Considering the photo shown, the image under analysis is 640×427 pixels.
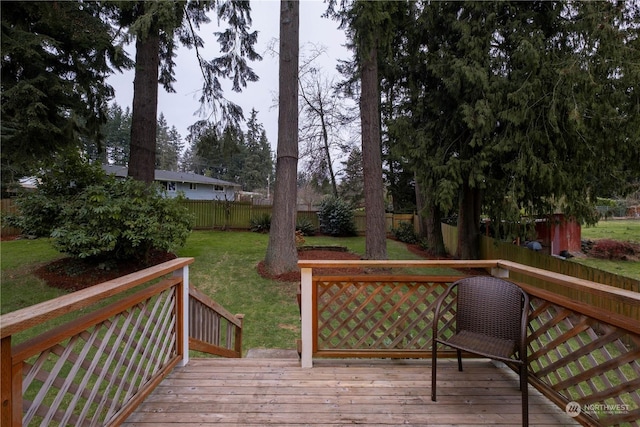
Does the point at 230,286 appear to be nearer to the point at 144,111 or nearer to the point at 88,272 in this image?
the point at 88,272

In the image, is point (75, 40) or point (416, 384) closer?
point (416, 384)

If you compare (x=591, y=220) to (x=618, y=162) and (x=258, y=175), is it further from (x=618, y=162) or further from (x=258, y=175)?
(x=258, y=175)

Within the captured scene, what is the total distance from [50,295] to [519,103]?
9710 millimetres

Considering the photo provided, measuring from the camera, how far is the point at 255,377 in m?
2.54

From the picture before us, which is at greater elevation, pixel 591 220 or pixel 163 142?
pixel 163 142

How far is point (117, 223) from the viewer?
5961 millimetres

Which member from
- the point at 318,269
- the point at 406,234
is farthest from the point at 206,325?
the point at 406,234

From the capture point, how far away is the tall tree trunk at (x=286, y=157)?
7137 mm

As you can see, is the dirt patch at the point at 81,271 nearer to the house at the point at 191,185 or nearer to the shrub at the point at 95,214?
the shrub at the point at 95,214

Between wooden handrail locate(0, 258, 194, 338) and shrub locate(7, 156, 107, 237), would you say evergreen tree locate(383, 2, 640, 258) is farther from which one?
shrub locate(7, 156, 107, 237)

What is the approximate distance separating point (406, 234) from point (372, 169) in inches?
266

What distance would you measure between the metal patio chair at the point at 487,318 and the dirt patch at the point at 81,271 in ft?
20.7

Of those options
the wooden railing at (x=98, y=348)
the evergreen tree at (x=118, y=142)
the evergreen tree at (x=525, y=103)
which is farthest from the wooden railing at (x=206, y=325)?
the evergreen tree at (x=118, y=142)

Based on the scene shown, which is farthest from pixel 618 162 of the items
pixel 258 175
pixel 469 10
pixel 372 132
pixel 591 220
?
pixel 258 175
